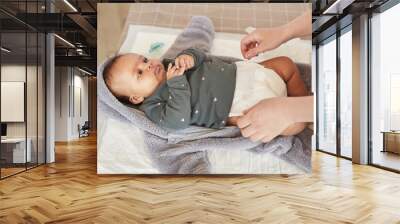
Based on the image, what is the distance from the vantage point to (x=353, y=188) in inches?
222

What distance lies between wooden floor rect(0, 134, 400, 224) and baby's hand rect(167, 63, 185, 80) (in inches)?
67.1

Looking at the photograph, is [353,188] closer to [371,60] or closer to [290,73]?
[290,73]

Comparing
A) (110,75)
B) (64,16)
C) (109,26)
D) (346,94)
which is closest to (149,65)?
(110,75)

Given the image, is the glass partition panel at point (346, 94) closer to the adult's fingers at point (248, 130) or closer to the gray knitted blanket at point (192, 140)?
the gray knitted blanket at point (192, 140)

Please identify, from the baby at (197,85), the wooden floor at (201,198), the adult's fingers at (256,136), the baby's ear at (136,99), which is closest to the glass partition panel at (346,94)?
the wooden floor at (201,198)

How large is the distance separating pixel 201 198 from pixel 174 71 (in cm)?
223

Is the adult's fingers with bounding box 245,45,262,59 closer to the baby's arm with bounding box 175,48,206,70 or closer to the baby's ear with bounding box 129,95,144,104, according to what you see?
the baby's arm with bounding box 175,48,206,70

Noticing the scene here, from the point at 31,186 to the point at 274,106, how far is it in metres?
3.98

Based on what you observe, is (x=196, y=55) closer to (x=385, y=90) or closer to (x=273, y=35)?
(x=273, y=35)

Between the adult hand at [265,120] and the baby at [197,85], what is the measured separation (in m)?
0.09

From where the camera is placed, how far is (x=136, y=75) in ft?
20.8

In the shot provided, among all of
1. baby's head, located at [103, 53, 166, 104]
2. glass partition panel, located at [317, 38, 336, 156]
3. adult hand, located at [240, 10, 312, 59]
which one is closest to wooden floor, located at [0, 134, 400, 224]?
baby's head, located at [103, 53, 166, 104]

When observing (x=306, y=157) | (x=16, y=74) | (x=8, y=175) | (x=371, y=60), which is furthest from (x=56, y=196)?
(x=371, y=60)

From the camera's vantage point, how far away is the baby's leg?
256 inches
